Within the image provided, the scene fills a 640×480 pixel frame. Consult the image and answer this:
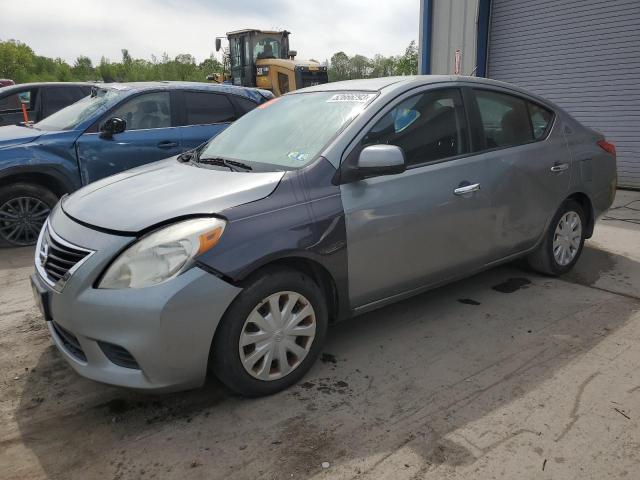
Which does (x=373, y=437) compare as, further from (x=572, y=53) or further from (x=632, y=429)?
(x=572, y=53)

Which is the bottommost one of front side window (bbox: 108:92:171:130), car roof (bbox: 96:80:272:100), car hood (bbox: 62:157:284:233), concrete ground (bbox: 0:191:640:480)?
concrete ground (bbox: 0:191:640:480)

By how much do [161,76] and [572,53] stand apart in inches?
1586

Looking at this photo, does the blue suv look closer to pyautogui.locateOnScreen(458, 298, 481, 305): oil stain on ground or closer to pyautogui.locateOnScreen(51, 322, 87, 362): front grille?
pyautogui.locateOnScreen(51, 322, 87, 362): front grille

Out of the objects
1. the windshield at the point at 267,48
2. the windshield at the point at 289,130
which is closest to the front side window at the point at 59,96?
the windshield at the point at 289,130

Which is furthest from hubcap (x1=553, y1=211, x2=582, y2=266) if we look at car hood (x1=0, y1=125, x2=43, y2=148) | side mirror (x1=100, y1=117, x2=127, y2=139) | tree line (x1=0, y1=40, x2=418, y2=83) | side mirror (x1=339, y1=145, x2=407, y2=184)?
tree line (x1=0, y1=40, x2=418, y2=83)

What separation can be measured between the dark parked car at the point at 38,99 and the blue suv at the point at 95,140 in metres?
2.02

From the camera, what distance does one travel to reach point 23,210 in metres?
5.51

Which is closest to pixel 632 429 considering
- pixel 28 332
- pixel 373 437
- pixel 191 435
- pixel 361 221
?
pixel 373 437

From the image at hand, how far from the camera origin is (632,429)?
2.46 metres

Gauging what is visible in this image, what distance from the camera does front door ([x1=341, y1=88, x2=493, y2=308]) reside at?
2994mm

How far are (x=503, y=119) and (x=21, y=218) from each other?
190 inches

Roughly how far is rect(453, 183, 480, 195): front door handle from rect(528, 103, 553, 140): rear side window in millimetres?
951

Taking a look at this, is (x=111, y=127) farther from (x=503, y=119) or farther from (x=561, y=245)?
(x=561, y=245)

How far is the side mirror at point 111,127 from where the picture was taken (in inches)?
222
